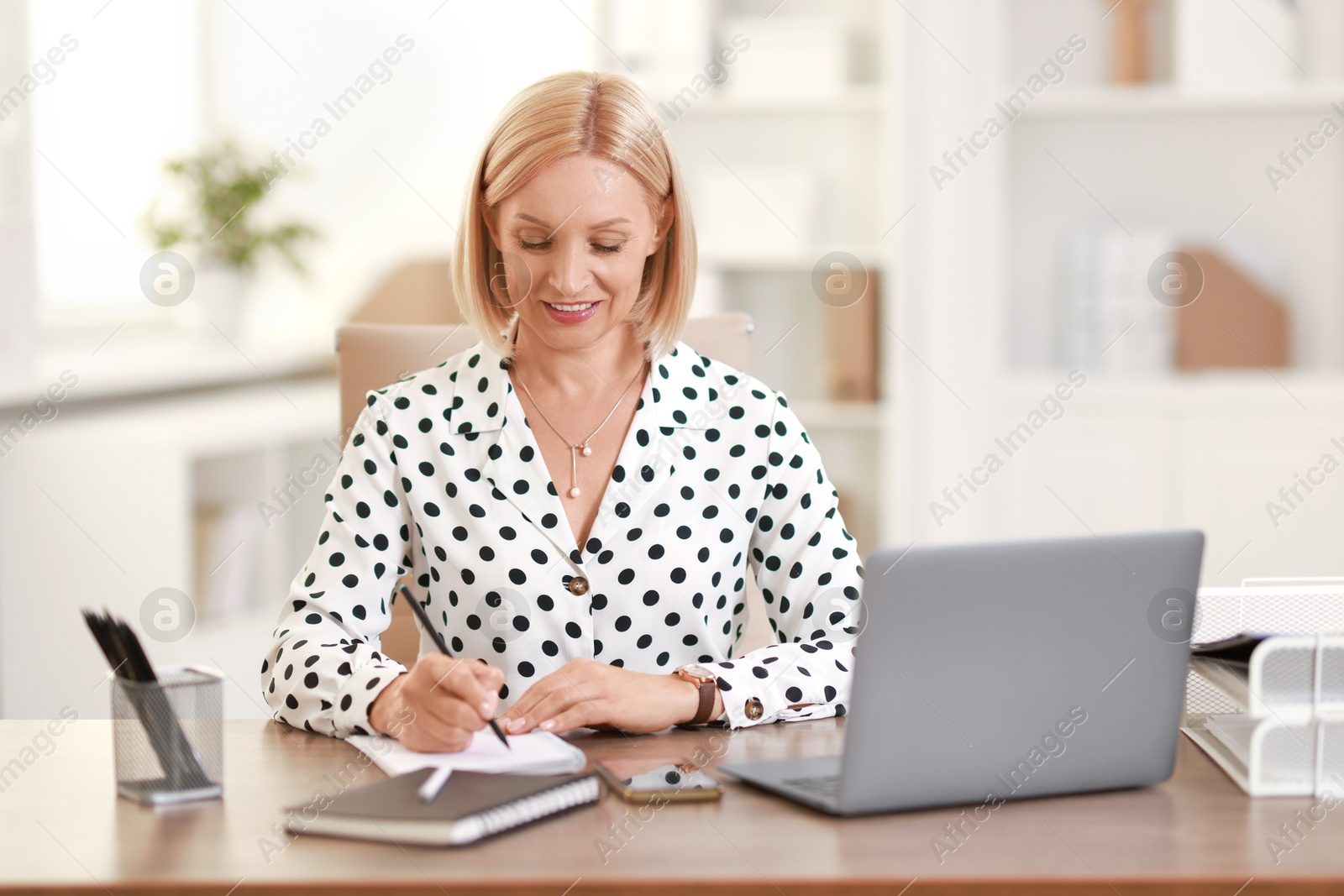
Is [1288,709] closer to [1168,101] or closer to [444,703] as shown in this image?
[444,703]

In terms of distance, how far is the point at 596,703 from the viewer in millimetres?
1171

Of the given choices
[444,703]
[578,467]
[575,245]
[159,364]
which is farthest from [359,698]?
[159,364]

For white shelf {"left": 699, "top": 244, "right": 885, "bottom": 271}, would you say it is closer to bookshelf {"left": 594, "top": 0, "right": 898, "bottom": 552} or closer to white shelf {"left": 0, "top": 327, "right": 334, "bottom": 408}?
bookshelf {"left": 594, "top": 0, "right": 898, "bottom": 552}

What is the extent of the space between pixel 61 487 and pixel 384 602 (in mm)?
1597

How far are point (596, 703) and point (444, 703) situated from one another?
0.48ft

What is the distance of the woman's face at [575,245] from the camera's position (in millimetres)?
1396

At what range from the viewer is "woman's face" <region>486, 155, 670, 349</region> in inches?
55.0

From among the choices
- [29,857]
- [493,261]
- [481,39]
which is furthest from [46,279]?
[29,857]

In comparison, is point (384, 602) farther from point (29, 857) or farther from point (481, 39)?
point (481, 39)

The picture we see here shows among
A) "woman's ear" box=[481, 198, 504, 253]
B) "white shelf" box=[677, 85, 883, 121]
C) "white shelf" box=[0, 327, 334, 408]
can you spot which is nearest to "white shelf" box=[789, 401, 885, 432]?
"white shelf" box=[677, 85, 883, 121]

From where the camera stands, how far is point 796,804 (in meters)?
1.00

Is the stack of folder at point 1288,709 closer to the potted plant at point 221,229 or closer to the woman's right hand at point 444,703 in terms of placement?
the woman's right hand at point 444,703

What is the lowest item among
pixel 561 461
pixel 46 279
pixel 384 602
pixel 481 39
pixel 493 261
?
pixel 384 602

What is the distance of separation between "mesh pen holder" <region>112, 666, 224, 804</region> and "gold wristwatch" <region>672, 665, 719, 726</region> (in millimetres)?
414
